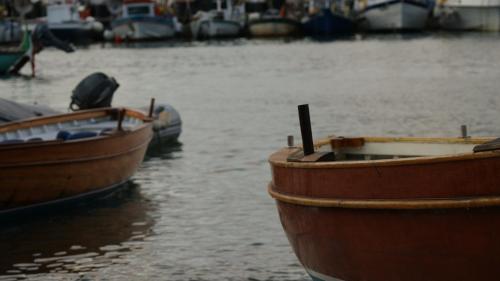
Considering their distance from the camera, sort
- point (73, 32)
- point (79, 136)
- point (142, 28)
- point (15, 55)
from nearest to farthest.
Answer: point (79, 136) < point (15, 55) < point (142, 28) < point (73, 32)

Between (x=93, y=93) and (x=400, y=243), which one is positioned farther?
(x=93, y=93)

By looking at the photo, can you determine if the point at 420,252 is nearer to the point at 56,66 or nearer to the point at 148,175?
the point at 148,175

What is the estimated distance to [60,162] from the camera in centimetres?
1733

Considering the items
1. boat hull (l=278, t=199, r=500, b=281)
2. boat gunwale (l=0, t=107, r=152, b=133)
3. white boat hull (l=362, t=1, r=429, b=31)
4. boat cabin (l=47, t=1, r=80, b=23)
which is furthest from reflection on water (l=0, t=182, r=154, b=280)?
boat cabin (l=47, t=1, r=80, b=23)

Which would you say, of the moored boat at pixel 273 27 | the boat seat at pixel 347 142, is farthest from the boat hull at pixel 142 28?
the boat seat at pixel 347 142

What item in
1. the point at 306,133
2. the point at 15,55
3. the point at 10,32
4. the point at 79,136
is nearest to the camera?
the point at 306,133

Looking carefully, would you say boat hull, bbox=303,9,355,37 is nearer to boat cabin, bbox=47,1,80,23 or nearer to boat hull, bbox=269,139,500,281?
boat cabin, bbox=47,1,80,23

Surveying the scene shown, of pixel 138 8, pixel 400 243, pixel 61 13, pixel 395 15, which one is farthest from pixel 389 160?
pixel 61 13

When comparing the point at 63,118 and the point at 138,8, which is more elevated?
the point at 63,118

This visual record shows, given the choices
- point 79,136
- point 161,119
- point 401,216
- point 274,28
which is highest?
point 401,216

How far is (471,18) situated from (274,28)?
48.6 ft

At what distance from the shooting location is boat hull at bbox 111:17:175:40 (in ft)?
309

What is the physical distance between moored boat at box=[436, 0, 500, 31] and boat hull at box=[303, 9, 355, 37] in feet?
24.1

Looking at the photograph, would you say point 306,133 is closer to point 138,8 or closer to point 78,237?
point 78,237
